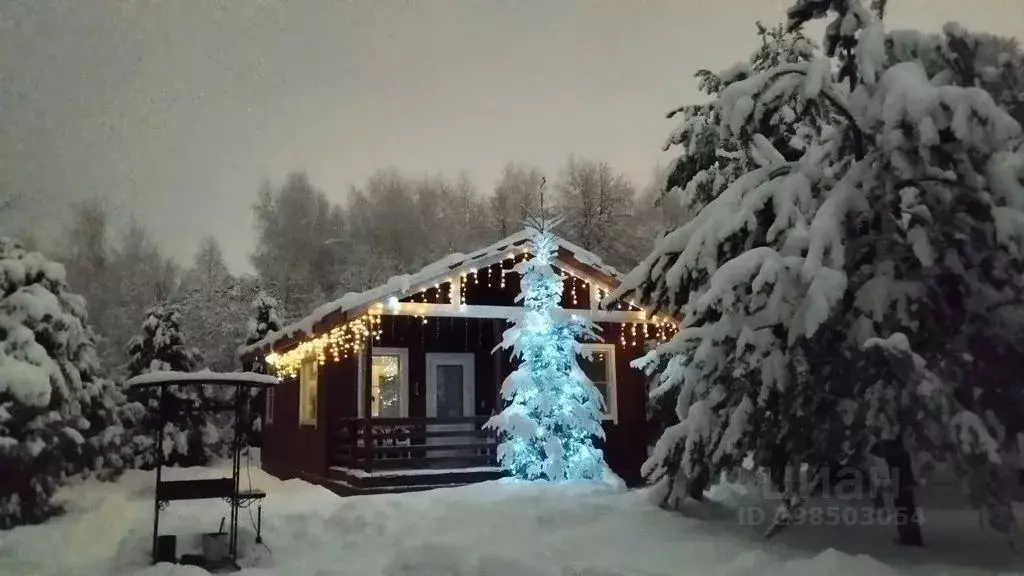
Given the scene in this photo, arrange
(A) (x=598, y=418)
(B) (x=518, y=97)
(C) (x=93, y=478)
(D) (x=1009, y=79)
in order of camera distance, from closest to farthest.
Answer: (D) (x=1009, y=79) → (A) (x=598, y=418) → (B) (x=518, y=97) → (C) (x=93, y=478)

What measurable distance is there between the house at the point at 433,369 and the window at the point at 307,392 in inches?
1.4

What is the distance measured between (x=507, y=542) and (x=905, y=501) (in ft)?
9.84

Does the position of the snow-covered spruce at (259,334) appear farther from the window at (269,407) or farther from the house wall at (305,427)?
the house wall at (305,427)

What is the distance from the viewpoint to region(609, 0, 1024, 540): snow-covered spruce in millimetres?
4676

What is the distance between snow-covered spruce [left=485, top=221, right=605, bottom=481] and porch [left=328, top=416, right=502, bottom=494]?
664mm

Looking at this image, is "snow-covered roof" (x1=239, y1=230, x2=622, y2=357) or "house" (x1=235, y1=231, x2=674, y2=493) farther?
"house" (x1=235, y1=231, x2=674, y2=493)

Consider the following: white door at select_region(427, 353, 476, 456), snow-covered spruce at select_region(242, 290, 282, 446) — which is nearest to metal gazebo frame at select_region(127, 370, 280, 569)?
white door at select_region(427, 353, 476, 456)

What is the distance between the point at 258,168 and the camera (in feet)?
71.6

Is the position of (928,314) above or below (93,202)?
below

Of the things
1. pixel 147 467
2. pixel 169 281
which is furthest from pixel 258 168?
pixel 147 467

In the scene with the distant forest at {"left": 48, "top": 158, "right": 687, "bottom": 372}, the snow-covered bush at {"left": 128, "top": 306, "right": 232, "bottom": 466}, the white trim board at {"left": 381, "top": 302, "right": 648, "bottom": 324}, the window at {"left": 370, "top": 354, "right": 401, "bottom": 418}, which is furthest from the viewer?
the distant forest at {"left": 48, "top": 158, "right": 687, "bottom": 372}

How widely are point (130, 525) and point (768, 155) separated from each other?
7.73m

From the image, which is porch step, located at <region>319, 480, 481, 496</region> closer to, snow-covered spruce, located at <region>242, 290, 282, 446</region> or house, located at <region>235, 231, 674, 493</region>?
house, located at <region>235, 231, 674, 493</region>

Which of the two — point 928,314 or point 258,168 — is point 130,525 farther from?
point 258,168
